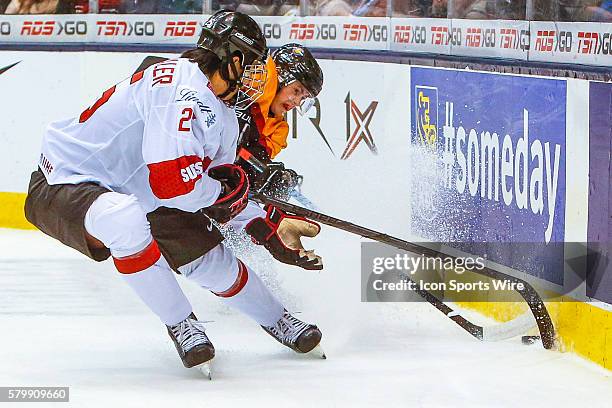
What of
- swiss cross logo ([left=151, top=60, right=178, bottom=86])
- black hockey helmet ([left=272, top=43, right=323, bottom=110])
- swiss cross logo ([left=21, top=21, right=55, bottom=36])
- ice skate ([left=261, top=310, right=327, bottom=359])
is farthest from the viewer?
swiss cross logo ([left=21, top=21, right=55, bottom=36])

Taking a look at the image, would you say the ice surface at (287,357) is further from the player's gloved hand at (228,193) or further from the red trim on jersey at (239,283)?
the player's gloved hand at (228,193)

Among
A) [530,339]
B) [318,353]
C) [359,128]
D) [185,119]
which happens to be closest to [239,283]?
[318,353]

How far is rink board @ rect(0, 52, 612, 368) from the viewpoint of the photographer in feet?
13.0

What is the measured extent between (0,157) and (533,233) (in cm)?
377

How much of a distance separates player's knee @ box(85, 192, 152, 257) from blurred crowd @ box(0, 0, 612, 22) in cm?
152

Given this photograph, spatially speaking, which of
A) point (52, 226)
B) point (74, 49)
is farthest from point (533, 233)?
point (74, 49)

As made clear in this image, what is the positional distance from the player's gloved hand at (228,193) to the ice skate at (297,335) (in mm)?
482

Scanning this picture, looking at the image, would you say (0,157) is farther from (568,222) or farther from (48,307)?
(568,222)

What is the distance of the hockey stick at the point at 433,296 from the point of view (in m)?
4.11

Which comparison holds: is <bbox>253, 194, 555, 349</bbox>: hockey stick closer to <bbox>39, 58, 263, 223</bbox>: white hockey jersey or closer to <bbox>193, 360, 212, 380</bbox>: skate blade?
<bbox>39, 58, 263, 223</bbox>: white hockey jersey

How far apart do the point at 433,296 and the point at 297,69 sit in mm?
944

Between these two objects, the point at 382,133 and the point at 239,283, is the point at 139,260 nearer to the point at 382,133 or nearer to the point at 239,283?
the point at 239,283

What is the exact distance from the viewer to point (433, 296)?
455 centimetres

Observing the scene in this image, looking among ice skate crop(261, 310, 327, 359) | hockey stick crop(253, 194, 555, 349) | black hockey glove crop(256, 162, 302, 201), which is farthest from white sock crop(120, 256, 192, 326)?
black hockey glove crop(256, 162, 302, 201)
